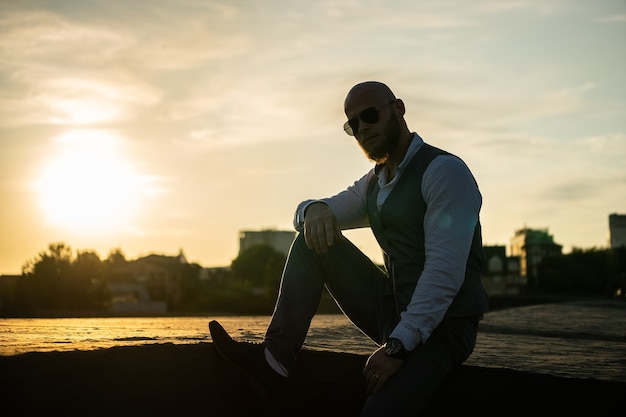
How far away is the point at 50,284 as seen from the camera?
43.3 metres

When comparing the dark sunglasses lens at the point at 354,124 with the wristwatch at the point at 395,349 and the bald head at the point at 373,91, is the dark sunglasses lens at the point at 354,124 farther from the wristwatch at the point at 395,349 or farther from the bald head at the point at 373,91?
the wristwatch at the point at 395,349

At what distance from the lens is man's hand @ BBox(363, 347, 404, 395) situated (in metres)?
3.14

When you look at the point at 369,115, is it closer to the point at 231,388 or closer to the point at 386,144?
the point at 386,144

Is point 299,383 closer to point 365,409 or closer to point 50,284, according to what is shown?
point 365,409

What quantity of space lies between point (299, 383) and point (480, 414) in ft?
2.67

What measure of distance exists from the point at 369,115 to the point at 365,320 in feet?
3.07

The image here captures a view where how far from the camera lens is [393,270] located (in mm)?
3602

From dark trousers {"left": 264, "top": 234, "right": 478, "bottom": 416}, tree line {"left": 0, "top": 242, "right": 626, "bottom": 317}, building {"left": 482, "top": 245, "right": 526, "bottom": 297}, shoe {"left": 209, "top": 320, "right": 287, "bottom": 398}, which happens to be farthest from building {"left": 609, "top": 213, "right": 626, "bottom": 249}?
shoe {"left": 209, "top": 320, "right": 287, "bottom": 398}

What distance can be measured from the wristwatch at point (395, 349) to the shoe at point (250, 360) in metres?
0.57

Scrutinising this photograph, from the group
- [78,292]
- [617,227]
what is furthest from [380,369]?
[617,227]

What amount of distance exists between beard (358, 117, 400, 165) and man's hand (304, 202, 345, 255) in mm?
334

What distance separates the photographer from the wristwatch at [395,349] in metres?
3.14

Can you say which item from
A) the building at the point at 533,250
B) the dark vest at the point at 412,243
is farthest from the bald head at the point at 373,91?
the building at the point at 533,250

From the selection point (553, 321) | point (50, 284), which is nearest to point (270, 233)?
point (50, 284)
